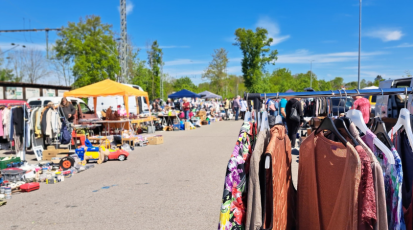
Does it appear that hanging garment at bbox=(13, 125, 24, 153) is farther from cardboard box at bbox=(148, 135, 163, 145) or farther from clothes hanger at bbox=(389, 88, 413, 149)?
clothes hanger at bbox=(389, 88, 413, 149)

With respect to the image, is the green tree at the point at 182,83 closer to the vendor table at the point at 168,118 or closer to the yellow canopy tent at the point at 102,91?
the vendor table at the point at 168,118

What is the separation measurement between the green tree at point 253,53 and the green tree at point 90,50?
60.3 ft

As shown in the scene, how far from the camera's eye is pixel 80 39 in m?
35.3

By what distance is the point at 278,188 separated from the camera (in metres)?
1.96

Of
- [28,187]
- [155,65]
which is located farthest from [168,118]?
[155,65]

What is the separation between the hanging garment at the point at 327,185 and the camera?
1.75 metres

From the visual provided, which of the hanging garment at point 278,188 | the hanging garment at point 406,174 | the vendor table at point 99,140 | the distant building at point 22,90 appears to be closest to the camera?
the hanging garment at point 278,188

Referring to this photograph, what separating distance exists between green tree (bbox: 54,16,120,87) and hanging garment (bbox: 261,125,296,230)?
103ft

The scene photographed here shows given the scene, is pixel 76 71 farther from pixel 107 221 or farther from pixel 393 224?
pixel 393 224

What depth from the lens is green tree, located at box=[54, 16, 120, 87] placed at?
32.4 meters

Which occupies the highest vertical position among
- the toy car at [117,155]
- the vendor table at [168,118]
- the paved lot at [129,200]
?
the vendor table at [168,118]

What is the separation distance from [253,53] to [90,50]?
2251 centimetres

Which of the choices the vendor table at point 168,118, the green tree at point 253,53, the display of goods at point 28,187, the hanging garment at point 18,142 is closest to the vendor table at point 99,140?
the hanging garment at point 18,142

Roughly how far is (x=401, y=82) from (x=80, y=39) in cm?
3584
